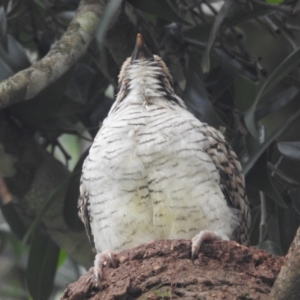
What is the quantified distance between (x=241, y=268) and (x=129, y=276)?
38cm

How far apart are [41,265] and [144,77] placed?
1266mm

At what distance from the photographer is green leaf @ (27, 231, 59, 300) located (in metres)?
4.36

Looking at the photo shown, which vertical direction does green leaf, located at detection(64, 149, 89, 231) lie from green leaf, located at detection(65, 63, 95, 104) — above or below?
below

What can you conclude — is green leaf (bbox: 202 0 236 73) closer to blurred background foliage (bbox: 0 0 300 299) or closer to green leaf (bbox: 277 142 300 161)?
blurred background foliage (bbox: 0 0 300 299)

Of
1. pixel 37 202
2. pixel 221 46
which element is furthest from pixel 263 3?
pixel 37 202

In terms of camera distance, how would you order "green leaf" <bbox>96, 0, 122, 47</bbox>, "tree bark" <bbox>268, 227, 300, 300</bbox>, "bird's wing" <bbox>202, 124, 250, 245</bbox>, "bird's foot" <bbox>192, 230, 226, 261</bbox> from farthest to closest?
"bird's wing" <bbox>202, 124, 250, 245</bbox> → "green leaf" <bbox>96, 0, 122, 47</bbox> → "bird's foot" <bbox>192, 230, 226, 261</bbox> → "tree bark" <bbox>268, 227, 300, 300</bbox>

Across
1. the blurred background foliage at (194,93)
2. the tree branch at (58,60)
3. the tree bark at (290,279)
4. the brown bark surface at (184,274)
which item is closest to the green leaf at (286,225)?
the blurred background foliage at (194,93)

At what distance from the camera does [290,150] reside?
3719 millimetres

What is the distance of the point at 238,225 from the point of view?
3.35 meters

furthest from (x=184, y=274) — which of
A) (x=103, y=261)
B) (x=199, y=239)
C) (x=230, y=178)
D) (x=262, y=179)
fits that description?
(x=262, y=179)

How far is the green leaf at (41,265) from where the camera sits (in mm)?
4355

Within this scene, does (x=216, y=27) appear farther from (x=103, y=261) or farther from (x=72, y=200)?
(x=103, y=261)

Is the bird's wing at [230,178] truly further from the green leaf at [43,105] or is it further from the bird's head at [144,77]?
the green leaf at [43,105]

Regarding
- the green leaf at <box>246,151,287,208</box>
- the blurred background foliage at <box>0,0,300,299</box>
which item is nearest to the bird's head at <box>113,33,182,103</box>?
the blurred background foliage at <box>0,0,300,299</box>
